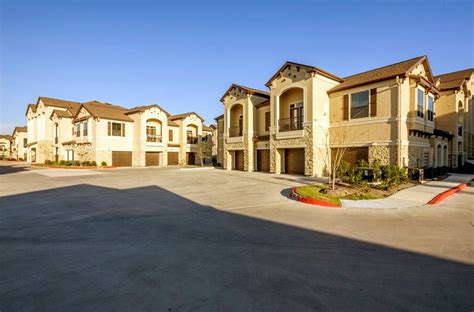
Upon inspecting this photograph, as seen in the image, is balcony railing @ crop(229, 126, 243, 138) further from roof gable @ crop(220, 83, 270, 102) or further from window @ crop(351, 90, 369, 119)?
window @ crop(351, 90, 369, 119)

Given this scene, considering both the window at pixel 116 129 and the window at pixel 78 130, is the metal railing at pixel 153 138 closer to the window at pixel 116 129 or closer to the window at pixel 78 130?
the window at pixel 116 129

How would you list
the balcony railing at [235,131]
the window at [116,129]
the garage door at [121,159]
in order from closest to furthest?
the balcony railing at [235,131]
the window at [116,129]
the garage door at [121,159]

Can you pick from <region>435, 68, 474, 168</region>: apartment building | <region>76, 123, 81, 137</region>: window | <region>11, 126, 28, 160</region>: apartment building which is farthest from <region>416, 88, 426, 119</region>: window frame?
<region>11, 126, 28, 160</region>: apartment building

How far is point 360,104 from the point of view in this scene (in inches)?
771

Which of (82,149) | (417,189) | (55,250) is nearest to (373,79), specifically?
(417,189)

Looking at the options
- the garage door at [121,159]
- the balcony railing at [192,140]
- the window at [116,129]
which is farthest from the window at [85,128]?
the balcony railing at [192,140]

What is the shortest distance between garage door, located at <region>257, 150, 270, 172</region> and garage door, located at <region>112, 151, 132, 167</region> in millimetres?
21044

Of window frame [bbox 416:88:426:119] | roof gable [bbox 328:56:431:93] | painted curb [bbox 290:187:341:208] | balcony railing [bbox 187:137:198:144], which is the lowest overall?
painted curb [bbox 290:187:341:208]

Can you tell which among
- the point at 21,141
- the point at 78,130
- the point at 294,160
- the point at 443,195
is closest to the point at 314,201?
the point at 443,195

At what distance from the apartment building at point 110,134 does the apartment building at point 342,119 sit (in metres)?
17.2

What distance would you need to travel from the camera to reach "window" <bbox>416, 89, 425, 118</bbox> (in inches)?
720

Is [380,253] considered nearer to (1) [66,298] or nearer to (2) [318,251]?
(2) [318,251]

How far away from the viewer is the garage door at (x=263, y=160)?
26362 mm

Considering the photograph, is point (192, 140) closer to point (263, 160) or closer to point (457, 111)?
point (263, 160)
